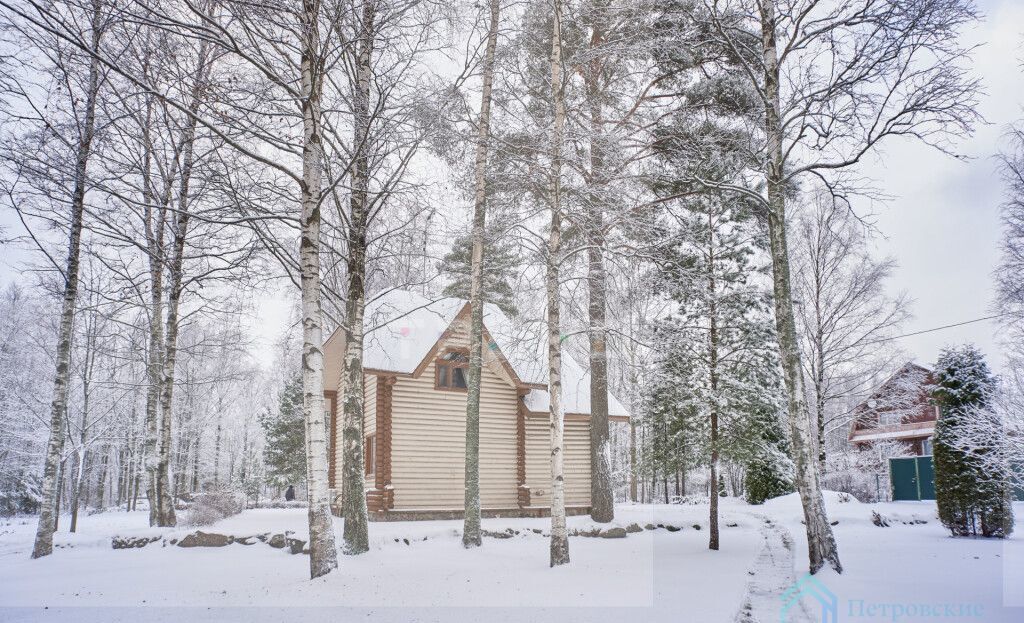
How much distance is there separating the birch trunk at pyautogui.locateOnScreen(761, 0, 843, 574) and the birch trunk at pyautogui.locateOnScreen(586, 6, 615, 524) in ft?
9.35

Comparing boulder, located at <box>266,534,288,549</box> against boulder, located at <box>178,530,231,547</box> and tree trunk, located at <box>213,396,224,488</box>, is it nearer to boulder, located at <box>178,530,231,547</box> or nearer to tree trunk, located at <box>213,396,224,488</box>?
boulder, located at <box>178,530,231,547</box>

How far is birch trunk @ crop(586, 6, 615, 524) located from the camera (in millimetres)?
10094

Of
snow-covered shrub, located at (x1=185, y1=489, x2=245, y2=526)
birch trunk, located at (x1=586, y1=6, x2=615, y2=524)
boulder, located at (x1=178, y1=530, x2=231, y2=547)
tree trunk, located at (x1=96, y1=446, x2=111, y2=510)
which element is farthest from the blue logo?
tree trunk, located at (x1=96, y1=446, x2=111, y2=510)

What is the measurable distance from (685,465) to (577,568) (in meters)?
4.41

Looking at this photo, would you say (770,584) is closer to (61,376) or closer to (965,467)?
(965,467)

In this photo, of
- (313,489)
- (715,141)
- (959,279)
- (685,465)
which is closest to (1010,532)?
(685,465)

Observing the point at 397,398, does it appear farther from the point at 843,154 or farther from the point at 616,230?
the point at 843,154

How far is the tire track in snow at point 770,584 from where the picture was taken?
6.45 meters

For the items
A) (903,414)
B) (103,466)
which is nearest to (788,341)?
(903,414)

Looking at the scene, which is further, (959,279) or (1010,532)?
(959,279)

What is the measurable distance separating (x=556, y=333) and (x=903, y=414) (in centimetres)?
2087

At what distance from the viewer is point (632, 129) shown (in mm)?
13742

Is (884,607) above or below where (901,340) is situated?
below

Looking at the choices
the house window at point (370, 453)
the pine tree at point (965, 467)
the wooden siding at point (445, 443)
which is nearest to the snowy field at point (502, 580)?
the pine tree at point (965, 467)
